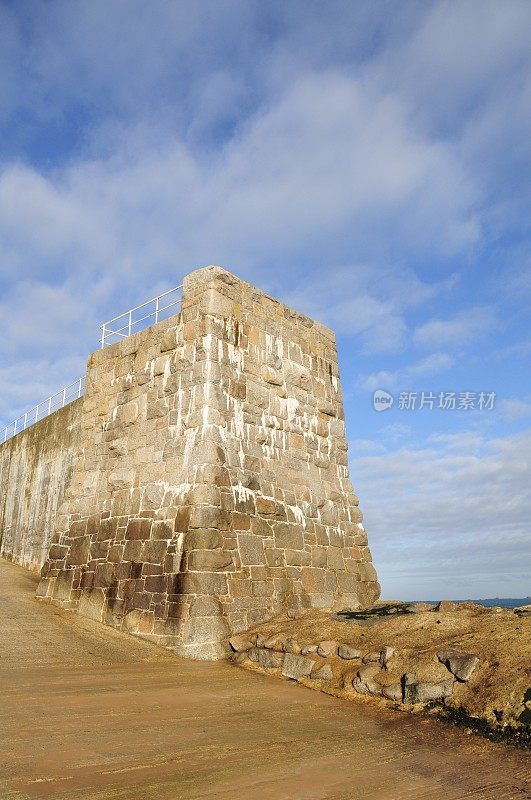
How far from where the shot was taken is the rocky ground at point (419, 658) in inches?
226

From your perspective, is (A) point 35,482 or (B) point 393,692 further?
(A) point 35,482

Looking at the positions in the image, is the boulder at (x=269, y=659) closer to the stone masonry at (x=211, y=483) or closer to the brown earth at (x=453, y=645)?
the brown earth at (x=453, y=645)

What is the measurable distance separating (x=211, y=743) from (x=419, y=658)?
8.96 ft

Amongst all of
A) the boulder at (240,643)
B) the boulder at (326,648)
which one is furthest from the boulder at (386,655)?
the boulder at (240,643)

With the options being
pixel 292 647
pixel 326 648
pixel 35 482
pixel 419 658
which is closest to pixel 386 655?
pixel 419 658

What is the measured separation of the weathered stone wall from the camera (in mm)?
16188

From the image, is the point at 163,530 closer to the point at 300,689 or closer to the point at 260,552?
the point at 260,552

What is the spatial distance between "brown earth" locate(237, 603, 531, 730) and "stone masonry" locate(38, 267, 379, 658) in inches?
46.7

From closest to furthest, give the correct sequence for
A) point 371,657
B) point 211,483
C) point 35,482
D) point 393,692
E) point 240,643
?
point 393,692 → point 371,657 → point 240,643 → point 211,483 → point 35,482

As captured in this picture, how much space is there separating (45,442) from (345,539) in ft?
31.3

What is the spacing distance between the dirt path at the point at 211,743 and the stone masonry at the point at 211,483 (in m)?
1.79

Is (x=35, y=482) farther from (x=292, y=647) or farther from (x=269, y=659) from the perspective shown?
(x=292, y=647)

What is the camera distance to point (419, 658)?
6816mm

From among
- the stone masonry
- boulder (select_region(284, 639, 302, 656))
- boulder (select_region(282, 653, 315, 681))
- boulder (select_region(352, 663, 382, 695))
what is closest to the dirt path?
boulder (select_region(282, 653, 315, 681))
